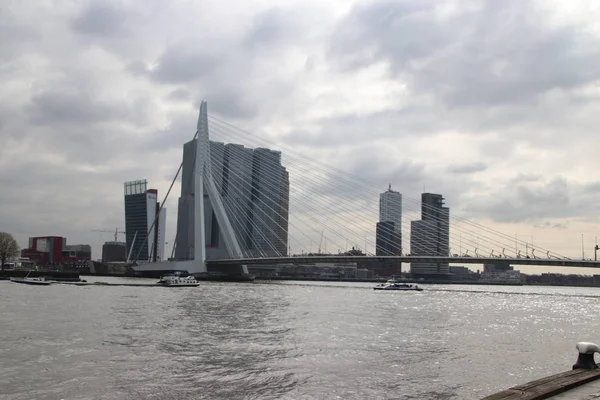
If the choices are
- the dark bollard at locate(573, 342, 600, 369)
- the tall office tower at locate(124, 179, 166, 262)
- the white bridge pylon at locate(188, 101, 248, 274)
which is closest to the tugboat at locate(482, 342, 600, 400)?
the dark bollard at locate(573, 342, 600, 369)

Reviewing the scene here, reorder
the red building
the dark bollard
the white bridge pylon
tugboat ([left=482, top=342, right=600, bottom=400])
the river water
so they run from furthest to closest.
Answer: the red building
the white bridge pylon
the river water
the dark bollard
tugboat ([left=482, top=342, right=600, bottom=400])

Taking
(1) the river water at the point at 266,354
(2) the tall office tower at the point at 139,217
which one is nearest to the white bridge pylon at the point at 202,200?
(1) the river water at the point at 266,354

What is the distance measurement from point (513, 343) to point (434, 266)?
151 m

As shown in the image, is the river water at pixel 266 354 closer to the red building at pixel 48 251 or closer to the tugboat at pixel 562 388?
the tugboat at pixel 562 388

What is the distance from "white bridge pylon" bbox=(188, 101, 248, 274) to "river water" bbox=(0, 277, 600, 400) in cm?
3917

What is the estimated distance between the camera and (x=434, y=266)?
557 feet

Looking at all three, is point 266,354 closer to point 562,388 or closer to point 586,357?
point 586,357

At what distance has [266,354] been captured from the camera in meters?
17.7

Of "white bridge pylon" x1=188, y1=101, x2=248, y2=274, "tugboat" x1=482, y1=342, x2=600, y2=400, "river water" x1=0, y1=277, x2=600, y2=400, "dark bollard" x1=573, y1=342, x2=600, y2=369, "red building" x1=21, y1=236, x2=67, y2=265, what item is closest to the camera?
"tugboat" x1=482, y1=342, x2=600, y2=400

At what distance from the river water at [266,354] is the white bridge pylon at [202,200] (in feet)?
129

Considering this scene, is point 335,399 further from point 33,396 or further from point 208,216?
point 208,216

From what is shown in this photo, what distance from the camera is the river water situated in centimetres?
1325

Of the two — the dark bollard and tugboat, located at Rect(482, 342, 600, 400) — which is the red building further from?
tugboat, located at Rect(482, 342, 600, 400)

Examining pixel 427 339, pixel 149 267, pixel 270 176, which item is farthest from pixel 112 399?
pixel 149 267
